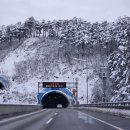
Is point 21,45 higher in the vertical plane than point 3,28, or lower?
lower

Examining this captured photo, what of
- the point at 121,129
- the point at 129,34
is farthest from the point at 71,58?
the point at 121,129

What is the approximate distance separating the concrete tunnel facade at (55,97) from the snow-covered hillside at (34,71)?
4.31 meters

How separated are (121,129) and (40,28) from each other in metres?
139

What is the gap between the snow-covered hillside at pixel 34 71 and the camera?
97.8 meters

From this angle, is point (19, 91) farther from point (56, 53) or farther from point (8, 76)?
point (56, 53)

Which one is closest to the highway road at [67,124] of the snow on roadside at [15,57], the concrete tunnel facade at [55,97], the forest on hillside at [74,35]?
the forest on hillside at [74,35]

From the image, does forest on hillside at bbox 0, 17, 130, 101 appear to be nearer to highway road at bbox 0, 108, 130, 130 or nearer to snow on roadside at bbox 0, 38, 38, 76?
snow on roadside at bbox 0, 38, 38, 76

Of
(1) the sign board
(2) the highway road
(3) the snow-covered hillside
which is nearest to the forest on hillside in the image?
(3) the snow-covered hillside

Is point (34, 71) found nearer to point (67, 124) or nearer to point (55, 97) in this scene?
point (55, 97)

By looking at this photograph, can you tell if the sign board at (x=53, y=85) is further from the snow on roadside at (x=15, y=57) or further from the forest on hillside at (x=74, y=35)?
the snow on roadside at (x=15, y=57)

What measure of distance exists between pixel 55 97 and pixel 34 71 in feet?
35.2

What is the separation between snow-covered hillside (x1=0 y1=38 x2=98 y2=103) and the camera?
97838 mm

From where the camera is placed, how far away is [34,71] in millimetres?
113000

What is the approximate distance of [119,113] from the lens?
29812 mm
